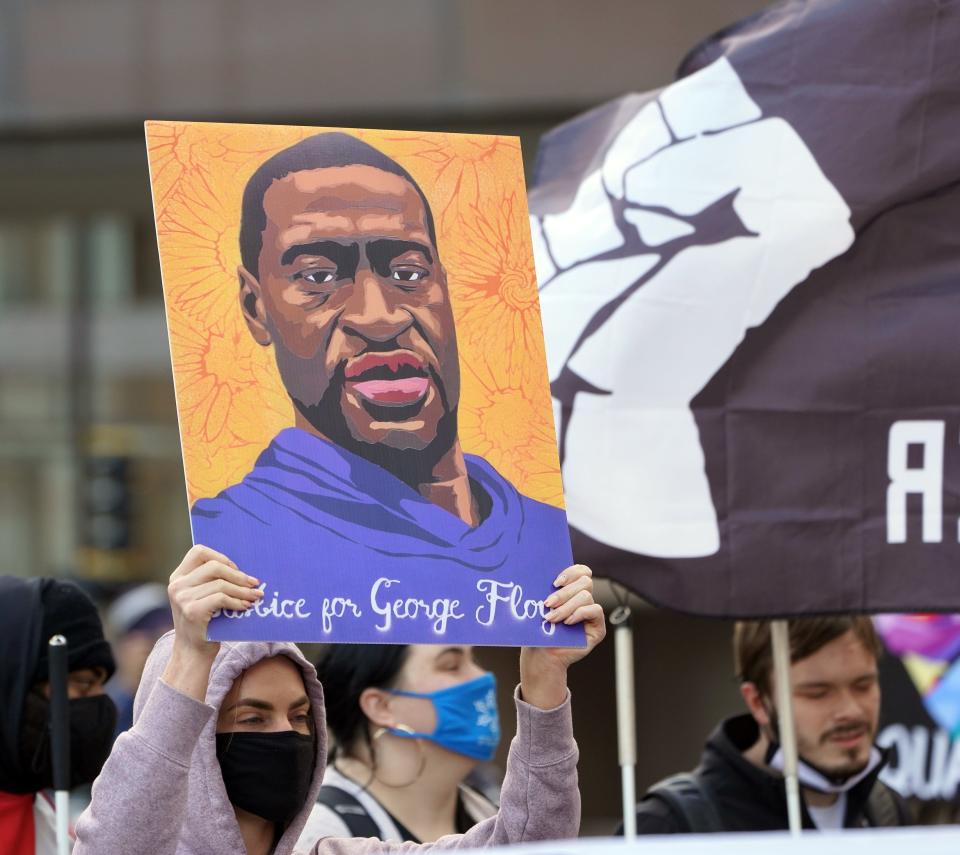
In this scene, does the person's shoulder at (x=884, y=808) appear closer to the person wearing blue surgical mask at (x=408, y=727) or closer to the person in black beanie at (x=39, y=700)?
the person wearing blue surgical mask at (x=408, y=727)

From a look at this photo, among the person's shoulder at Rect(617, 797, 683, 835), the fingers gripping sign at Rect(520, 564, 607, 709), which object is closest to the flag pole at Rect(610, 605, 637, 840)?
the person's shoulder at Rect(617, 797, 683, 835)

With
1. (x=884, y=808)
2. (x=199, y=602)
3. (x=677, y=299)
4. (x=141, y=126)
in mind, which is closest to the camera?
(x=199, y=602)

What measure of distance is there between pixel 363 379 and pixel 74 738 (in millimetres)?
1422

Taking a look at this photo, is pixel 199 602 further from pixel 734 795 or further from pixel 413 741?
pixel 734 795

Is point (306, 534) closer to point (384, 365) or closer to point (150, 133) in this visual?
point (384, 365)

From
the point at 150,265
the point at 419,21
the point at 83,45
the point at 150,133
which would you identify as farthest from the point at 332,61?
the point at 150,133

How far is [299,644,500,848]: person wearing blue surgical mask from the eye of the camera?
4.54m

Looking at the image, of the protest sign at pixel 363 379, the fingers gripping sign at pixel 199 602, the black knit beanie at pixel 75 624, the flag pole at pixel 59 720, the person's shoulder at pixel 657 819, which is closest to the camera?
the fingers gripping sign at pixel 199 602

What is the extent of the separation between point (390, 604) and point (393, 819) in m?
1.70

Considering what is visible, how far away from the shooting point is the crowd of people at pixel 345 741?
110 inches

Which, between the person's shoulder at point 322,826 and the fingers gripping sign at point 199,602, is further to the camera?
the person's shoulder at point 322,826

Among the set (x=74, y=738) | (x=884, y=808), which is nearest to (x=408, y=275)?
(x=74, y=738)

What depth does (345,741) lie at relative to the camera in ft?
15.1

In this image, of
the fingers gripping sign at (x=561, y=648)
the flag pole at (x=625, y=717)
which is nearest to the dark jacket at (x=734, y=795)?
the flag pole at (x=625, y=717)
